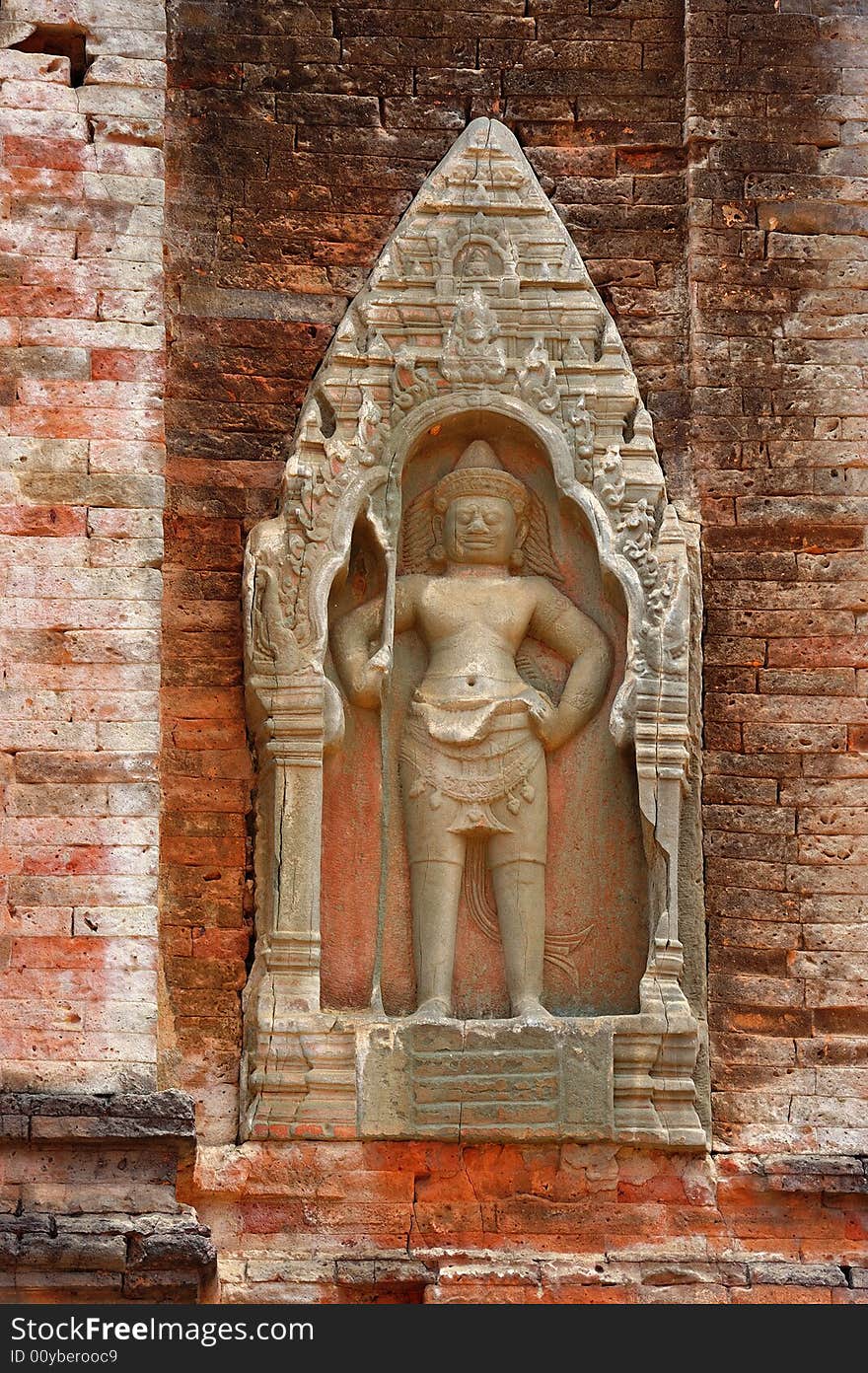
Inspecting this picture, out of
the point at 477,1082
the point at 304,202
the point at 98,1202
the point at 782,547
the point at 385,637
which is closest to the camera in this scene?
the point at 98,1202

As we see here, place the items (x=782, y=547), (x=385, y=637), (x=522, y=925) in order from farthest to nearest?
1. (x=782, y=547)
2. (x=385, y=637)
3. (x=522, y=925)

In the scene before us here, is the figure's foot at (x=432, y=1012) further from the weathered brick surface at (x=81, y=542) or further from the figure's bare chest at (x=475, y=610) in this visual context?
the figure's bare chest at (x=475, y=610)

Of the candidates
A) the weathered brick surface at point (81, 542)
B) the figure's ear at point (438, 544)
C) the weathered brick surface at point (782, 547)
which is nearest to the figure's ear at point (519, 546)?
the figure's ear at point (438, 544)

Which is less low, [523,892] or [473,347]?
[473,347]

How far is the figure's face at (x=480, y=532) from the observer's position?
31.3ft

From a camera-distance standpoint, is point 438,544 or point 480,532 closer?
point 480,532

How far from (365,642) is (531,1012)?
1372 millimetres

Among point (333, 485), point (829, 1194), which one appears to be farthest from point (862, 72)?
point (829, 1194)

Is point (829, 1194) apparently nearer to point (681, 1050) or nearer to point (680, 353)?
point (681, 1050)

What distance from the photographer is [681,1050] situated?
9016 mm

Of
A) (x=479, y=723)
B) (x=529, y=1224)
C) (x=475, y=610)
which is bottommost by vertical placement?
(x=529, y=1224)

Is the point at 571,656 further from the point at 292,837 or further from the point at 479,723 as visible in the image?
the point at 292,837

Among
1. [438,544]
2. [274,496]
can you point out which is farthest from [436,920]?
[274,496]

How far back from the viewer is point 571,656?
9.51 meters
